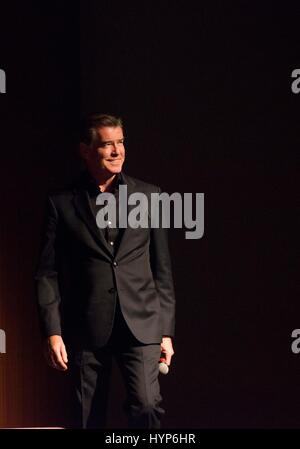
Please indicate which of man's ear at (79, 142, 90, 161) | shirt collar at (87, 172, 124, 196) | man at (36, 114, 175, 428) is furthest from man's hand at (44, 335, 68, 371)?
man's ear at (79, 142, 90, 161)

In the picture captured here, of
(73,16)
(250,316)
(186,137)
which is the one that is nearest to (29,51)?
(73,16)

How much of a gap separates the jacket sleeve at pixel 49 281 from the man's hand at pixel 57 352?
0.02 m

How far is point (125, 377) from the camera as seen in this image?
4137 millimetres

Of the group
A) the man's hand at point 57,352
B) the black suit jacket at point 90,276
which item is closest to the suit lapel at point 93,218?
the black suit jacket at point 90,276

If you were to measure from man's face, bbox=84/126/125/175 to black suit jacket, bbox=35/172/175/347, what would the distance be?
0.12 metres

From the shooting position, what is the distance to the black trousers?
4.07 meters

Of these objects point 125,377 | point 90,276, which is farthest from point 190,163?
point 125,377

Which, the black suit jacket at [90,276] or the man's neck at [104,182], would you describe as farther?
the man's neck at [104,182]

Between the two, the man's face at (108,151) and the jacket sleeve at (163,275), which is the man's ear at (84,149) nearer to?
the man's face at (108,151)

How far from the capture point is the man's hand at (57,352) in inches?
160

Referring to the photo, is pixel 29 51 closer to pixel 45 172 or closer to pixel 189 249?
pixel 45 172

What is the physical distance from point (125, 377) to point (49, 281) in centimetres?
49

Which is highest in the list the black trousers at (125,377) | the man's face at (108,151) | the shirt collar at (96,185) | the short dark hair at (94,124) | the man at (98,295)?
the short dark hair at (94,124)

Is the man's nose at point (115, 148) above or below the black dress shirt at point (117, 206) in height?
above
